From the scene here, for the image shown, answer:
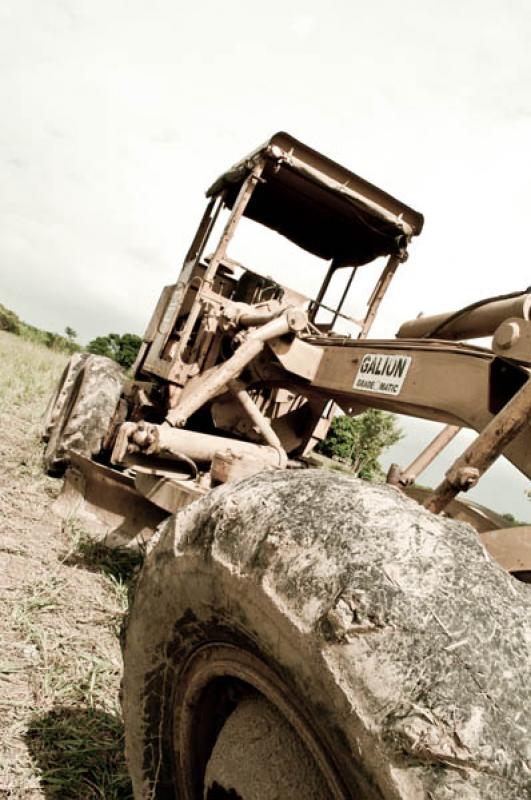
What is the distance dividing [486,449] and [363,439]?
23848 mm

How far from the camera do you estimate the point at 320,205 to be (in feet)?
17.2

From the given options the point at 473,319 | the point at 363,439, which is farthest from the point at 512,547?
the point at 363,439

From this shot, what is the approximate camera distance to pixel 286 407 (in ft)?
16.1

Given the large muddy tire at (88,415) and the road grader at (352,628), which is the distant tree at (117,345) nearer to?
the large muddy tire at (88,415)

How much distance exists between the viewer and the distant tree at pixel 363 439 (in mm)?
24125

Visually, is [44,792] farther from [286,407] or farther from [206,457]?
[286,407]

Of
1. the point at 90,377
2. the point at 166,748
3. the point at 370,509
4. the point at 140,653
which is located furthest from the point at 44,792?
the point at 90,377

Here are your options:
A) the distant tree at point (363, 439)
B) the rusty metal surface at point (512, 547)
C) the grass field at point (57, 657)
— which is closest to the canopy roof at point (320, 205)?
the grass field at point (57, 657)

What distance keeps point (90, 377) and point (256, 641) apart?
4430 mm

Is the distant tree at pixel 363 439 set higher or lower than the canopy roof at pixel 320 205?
lower

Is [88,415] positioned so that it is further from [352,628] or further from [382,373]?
[352,628]

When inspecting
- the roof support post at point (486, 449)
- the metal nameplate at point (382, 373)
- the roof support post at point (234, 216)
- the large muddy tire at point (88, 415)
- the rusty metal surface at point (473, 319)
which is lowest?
the large muddy tire at point (88, 415)

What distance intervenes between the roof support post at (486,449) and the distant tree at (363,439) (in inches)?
847

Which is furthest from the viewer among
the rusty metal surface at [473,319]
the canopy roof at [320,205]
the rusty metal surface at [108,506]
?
the canopy roof at [320,205]
